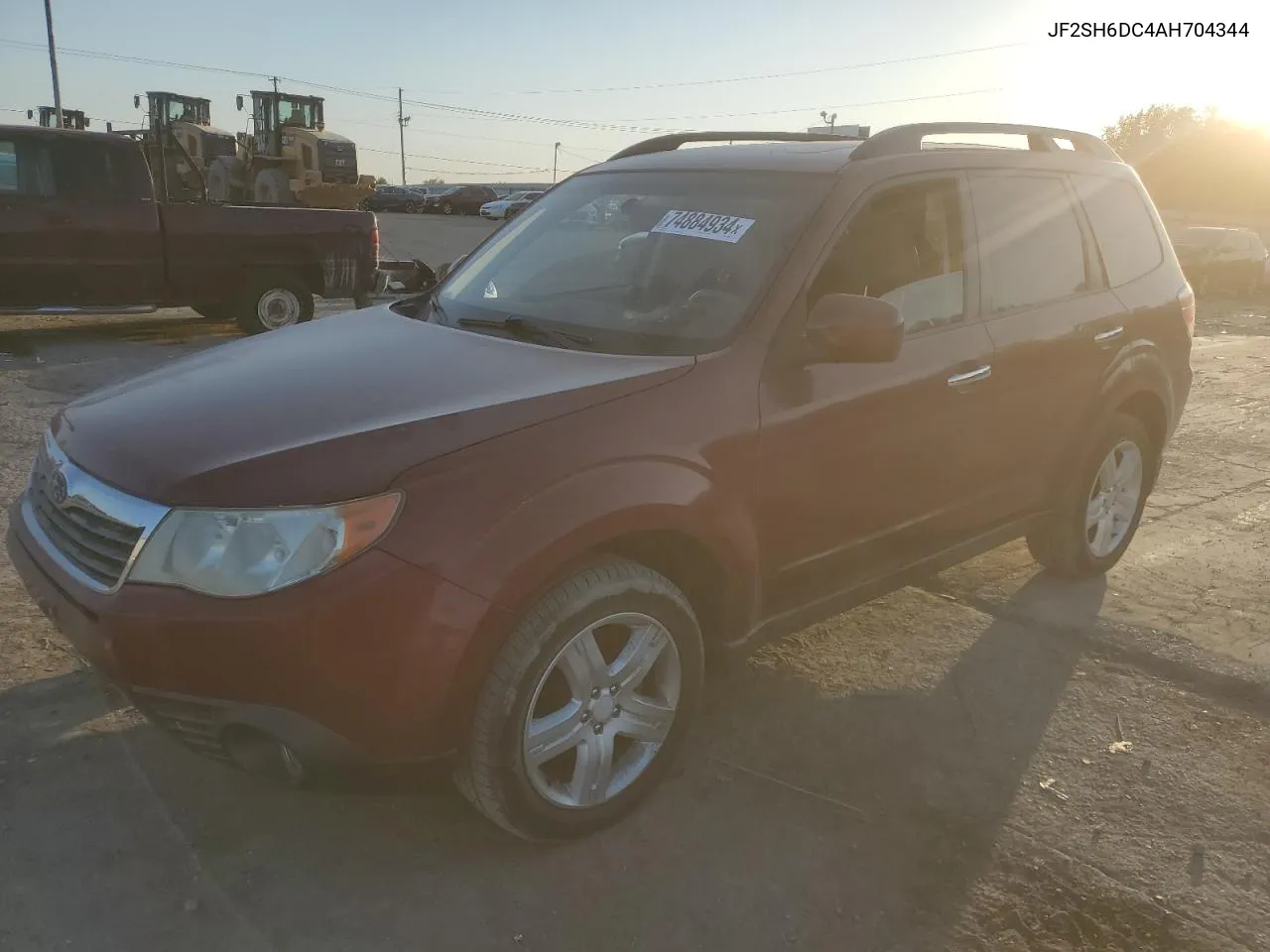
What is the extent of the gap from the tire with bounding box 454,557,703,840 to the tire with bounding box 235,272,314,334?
28.9 feet

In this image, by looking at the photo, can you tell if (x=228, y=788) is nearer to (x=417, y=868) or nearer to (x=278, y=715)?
(x=417, y=868)

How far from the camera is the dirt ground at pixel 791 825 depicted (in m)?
2.54

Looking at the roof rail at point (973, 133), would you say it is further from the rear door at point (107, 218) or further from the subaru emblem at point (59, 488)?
the rear door at point (107, 218)

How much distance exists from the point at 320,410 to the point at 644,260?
4.25 feet

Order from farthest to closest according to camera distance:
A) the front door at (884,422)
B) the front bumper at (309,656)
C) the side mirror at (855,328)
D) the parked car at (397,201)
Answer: the parked car at (397,201) < the front door at (884,422) < the side mirror at (855,328) < the front bumper at (309,656)

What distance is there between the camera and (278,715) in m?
2.32

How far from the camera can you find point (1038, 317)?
3996mm

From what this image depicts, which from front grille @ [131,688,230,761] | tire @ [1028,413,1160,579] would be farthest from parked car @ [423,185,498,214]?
front grille @ [131,688,230,761]

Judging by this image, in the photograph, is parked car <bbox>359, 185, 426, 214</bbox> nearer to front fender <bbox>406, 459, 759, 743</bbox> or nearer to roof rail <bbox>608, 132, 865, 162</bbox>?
roof rail <bbox>608, 132, 865, 162</bbox>

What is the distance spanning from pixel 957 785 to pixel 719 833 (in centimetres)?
78

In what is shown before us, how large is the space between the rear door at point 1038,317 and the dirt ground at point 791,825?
76cm

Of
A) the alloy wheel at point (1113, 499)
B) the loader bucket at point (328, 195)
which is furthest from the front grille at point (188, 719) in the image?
the loader bucket at point (328, 195)

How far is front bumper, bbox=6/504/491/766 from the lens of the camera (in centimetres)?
228

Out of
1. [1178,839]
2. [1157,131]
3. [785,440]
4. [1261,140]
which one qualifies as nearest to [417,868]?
[785,440]
